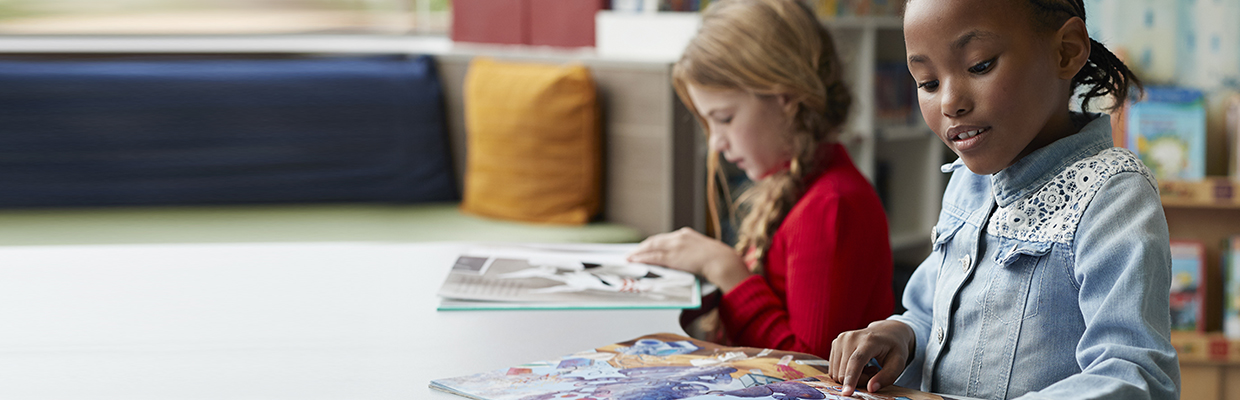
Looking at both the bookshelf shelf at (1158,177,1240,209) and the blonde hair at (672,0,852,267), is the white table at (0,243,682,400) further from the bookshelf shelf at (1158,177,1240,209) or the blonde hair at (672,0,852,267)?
the bookshelf shelf at (1158,177,1240,209)

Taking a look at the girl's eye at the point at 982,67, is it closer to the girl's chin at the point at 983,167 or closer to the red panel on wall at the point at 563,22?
the girl's chin at the point at 983,167

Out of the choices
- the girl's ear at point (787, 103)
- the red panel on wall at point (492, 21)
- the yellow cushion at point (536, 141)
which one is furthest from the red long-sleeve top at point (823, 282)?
the red panel on wall at point (492, 21)

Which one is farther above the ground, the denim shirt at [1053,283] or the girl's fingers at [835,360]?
the denim shirt at [1053,283]

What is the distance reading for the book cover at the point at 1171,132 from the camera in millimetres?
2141

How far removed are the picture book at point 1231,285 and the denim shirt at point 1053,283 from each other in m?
1.70

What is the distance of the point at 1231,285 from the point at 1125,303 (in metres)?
1.90

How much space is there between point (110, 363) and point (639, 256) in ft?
1.78

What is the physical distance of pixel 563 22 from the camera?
273cm

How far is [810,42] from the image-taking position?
4.10ft

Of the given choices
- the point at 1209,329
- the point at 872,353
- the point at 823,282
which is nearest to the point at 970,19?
the point at 872,353

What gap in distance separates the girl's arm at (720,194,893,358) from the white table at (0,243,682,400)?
152 mm

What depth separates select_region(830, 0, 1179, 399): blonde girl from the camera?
1.88 ft

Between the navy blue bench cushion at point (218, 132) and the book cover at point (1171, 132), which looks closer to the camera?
the book cover at point (1171, 132)

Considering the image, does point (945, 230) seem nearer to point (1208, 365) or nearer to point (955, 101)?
point (955, 101)
